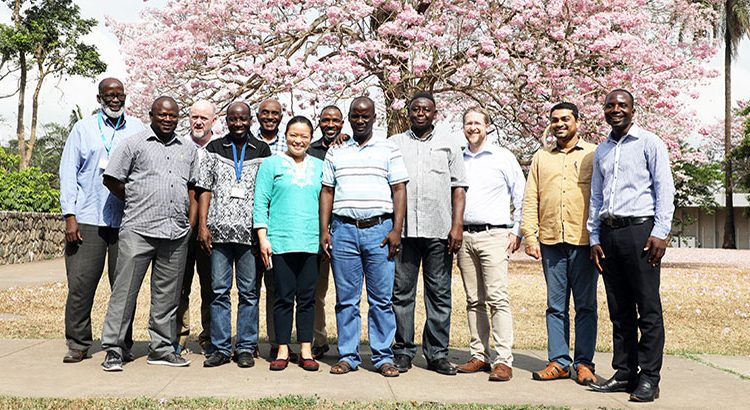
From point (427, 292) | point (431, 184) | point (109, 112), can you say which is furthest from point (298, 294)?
point (109, 112)

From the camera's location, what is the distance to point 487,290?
5.99 meters

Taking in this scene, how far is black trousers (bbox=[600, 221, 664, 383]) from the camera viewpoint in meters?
5.31

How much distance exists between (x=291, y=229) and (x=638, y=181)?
8.27 feet

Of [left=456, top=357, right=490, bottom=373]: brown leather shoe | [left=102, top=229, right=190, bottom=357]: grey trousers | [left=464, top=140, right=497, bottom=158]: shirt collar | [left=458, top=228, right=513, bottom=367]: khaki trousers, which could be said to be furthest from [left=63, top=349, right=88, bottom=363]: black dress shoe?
[left=464, top=140, right=497, bottom=158]: shirt collar

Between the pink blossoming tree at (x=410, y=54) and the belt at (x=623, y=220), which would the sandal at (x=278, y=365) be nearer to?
the belt at (x=623, y=220)

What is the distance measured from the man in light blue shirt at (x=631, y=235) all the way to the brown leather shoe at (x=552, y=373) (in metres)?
0.33

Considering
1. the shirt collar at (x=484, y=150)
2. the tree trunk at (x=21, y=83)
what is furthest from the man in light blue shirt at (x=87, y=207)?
the tree trunk at (x=21, y=83)

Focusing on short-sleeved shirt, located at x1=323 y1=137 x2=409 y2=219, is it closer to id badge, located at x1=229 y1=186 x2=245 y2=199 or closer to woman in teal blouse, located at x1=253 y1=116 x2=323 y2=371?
woman in teal blouse, located at x1=253 y1=116 x2=323 y2=371

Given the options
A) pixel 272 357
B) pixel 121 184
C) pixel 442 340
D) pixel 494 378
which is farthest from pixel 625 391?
pixel 121 184

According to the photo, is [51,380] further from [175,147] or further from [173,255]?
[175,147]

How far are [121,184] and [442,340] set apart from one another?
2.73 meters

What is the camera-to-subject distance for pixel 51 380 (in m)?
5.44

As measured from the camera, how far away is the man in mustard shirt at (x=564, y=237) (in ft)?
18.9

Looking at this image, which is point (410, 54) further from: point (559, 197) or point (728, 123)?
point (728, 123)
